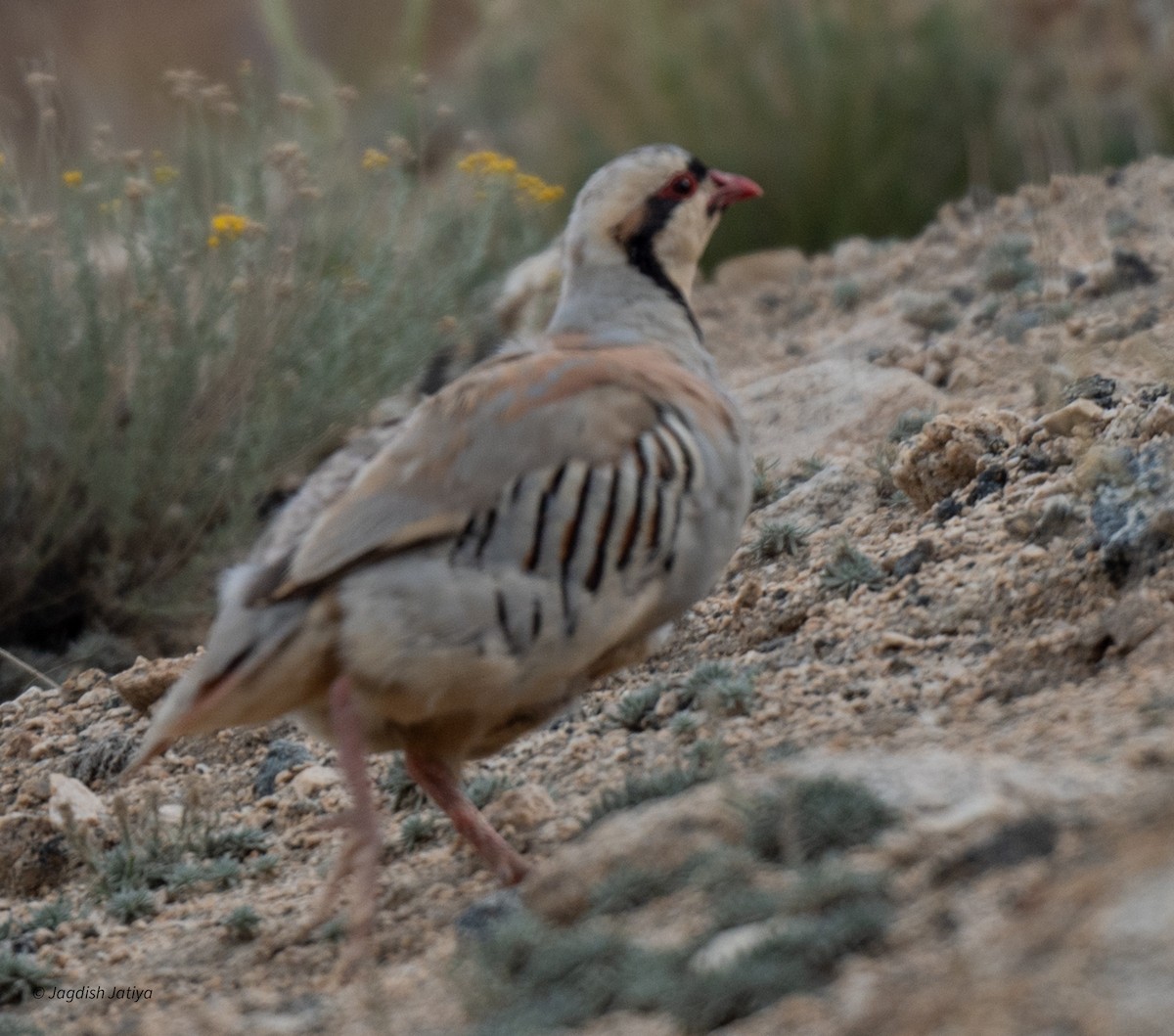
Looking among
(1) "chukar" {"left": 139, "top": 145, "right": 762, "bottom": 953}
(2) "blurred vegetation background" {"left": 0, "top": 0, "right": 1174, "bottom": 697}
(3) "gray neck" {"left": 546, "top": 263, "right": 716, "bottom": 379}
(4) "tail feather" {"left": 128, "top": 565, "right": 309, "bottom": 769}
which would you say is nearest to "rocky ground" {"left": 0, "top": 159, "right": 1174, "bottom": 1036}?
(1) "chukar" {"left": 139, "top": 145, "right": 762, "bottom": 953}

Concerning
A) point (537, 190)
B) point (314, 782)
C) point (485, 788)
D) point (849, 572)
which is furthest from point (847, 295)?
point (485, 788)

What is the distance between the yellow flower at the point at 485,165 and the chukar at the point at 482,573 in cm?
374

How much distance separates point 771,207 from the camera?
32.4 feet

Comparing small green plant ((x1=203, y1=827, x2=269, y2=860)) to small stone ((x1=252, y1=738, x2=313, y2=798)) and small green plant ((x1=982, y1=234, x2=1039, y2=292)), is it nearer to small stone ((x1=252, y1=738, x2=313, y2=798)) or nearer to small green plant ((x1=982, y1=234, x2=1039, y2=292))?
small stone ((x1=252, y1=738, x2=313, y2=798))

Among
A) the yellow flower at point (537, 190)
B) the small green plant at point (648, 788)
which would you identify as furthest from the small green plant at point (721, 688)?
the yellow flower at point (537, 190)

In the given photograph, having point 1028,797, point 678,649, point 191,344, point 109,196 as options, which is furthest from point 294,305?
point 1028,797

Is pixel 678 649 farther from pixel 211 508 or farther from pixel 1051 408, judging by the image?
pixel 211 508

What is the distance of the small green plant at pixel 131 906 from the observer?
4359mm

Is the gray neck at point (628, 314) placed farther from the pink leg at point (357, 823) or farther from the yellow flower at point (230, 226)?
the yellow flower at point (230, 226)

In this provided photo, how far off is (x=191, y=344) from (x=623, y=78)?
4684mm

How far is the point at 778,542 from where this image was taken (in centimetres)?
528

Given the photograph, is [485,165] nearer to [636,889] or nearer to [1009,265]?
[1009,265]

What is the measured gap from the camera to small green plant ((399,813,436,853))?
429 centimetres

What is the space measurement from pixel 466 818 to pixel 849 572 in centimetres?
134
